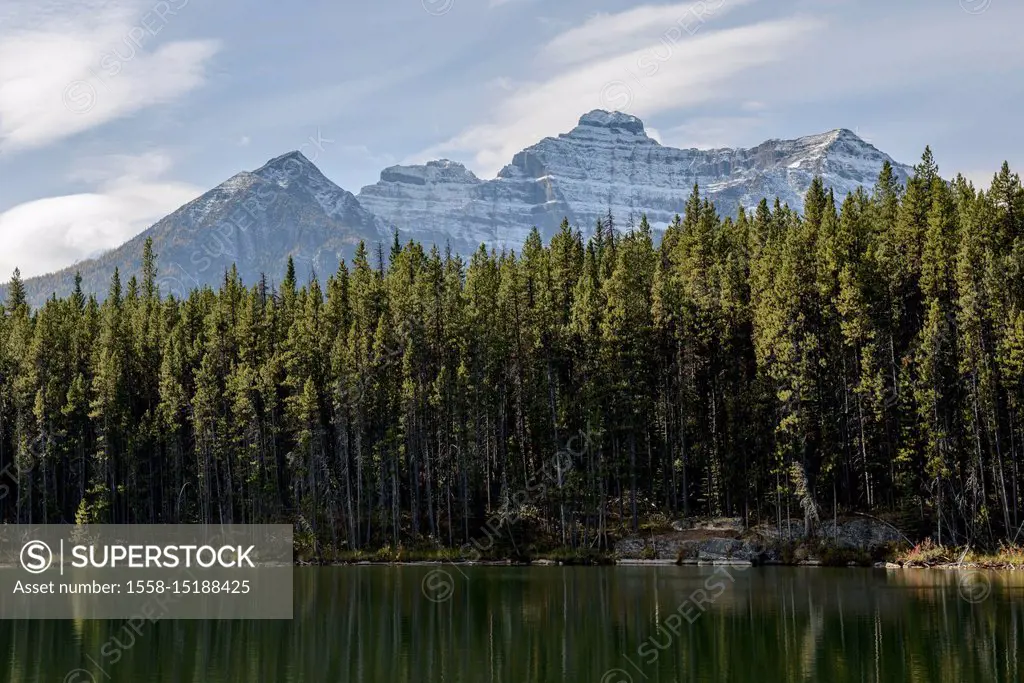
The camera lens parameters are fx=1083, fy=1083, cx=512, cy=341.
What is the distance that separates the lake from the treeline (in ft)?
48.1

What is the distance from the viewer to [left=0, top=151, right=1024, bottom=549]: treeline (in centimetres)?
6962

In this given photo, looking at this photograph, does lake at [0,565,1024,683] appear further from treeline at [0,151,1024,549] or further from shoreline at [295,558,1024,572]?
treeline at [0,151,1024,549]

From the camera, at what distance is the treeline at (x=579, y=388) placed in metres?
69.6

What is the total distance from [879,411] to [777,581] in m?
18.5

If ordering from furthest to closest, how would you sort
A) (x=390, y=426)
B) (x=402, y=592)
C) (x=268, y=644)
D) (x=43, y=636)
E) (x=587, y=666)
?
(x=390, y=426) < (x=402, y=592) < (x=43, y=636) < (x=268, y=644) < (x=587, y=666)

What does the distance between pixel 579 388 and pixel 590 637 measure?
4296cm

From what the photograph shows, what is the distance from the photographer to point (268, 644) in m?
41.4

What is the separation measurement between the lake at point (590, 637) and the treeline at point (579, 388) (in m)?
14.7

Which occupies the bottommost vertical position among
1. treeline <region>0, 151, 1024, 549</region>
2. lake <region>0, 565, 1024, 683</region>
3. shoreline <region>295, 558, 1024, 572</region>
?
shoreline <region>295, 558, 1024, 572</region>

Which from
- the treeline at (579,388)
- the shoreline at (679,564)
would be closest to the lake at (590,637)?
the shoreline at (679,564)

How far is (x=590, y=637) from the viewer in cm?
4128

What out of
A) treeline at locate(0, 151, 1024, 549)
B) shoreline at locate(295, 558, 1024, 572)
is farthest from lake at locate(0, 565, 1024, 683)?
treeline at locate(0, 151, 1024, 549)

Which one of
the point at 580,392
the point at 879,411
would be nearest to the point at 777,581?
the point at 879,411

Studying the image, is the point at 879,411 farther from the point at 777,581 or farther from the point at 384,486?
the point at 384,486
